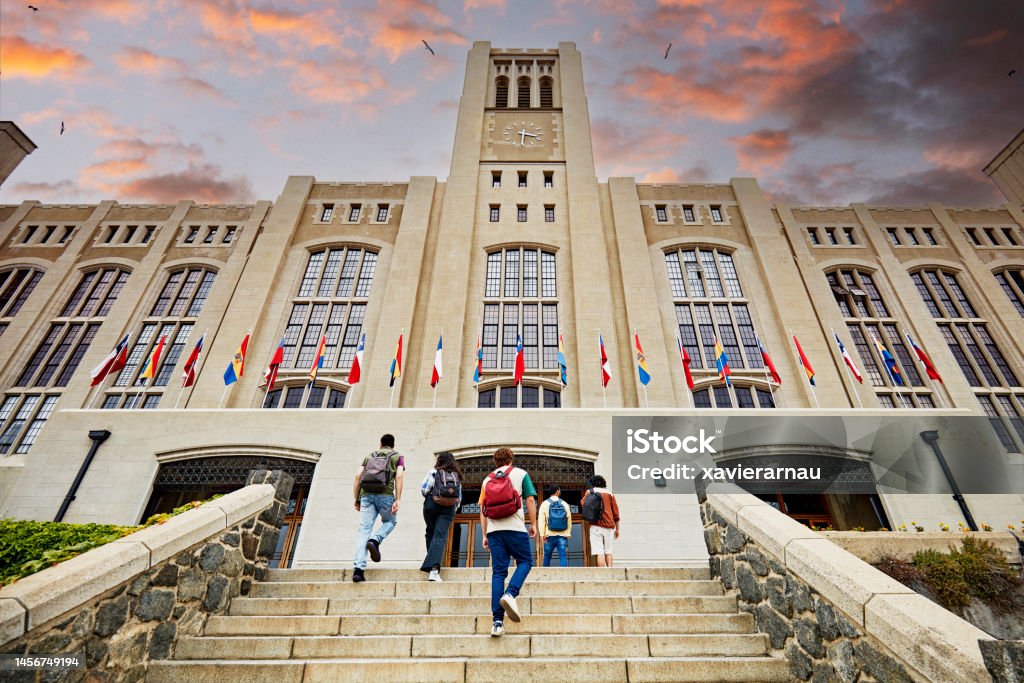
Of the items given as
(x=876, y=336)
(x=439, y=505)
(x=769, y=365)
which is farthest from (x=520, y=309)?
(x=876, y=336)

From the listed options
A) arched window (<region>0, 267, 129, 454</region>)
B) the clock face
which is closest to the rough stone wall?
the clock face

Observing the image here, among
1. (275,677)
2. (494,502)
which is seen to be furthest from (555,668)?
(275,677)

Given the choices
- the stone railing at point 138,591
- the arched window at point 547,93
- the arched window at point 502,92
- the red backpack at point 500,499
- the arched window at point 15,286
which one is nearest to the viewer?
the stone railing at point 138,591

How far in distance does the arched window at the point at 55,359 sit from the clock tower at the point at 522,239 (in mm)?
17473

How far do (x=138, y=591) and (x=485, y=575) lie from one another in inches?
161

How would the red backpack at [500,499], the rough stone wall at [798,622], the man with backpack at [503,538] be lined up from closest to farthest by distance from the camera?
1. the rough stone wall at [798,622]
2. the man with backpack at [503,538]
3. the red backpack at [500,499]

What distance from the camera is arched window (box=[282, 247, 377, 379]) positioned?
68.6 feet

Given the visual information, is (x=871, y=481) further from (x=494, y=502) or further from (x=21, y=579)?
(x=21, y=579)

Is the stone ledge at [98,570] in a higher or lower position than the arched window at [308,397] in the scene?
lower

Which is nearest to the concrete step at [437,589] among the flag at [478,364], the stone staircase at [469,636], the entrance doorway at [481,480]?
the stone staircase at [469,636]

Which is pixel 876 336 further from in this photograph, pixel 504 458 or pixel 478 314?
pixel 504 458

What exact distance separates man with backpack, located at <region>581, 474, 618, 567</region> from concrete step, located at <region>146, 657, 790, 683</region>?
403 cm

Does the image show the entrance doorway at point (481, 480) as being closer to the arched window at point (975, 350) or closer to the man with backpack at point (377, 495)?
the man with backpack at point (377, 495)

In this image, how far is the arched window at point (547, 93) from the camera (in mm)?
31172
